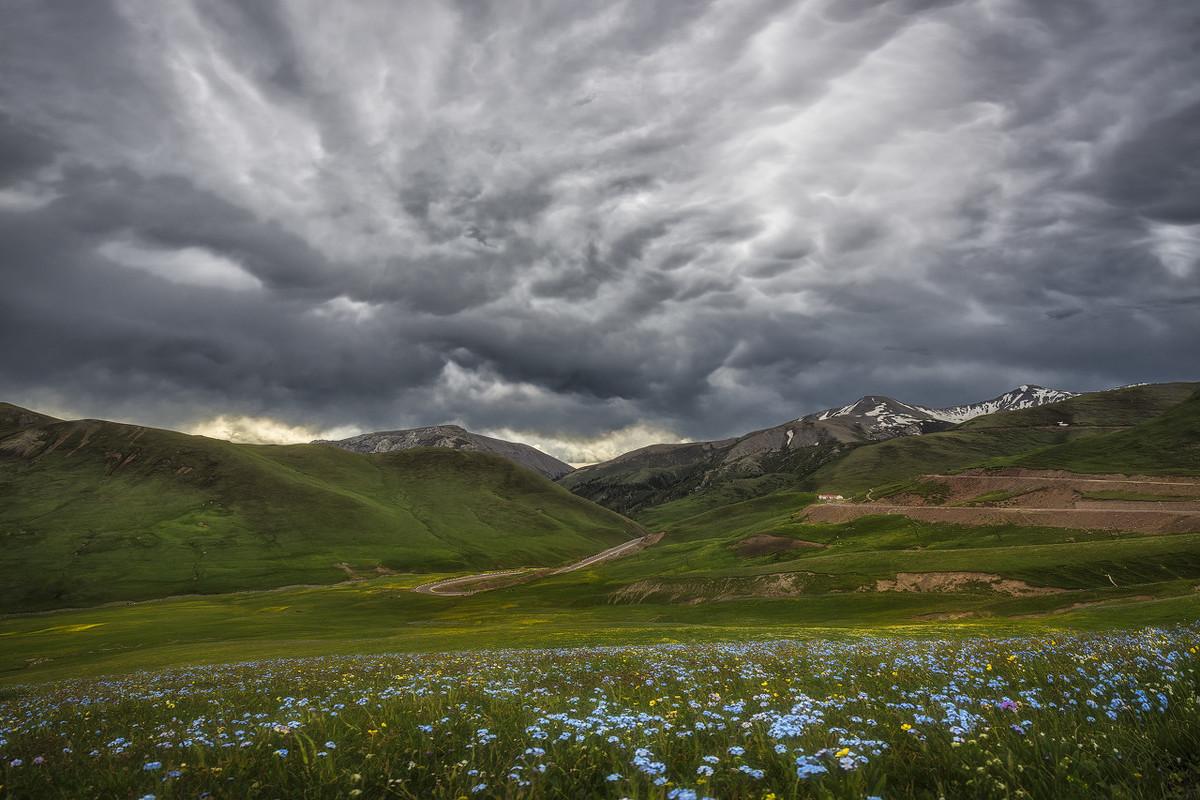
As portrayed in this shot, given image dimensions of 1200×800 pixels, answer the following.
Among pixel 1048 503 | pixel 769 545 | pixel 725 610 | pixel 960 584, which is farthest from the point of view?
pixel 769 545

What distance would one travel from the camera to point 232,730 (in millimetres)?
8320

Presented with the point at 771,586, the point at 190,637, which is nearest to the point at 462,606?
the point at 190,637

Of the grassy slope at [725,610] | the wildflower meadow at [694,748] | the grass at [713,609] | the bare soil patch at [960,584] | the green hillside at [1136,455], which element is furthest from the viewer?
the green hillside at [1136,455]

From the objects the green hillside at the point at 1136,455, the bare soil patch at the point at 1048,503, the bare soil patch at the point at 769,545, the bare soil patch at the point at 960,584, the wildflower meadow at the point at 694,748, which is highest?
the wildflower meadow at the point at 694,748

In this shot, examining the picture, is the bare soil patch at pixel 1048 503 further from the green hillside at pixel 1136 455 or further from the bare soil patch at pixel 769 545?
the green hillside at pixel 1136 455

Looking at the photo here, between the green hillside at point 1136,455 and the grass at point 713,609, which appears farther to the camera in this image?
the green hillside at point 1136,455

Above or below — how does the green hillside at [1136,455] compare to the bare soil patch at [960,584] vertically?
above

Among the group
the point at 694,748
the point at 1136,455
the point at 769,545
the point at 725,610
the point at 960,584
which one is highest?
the point at 694,748

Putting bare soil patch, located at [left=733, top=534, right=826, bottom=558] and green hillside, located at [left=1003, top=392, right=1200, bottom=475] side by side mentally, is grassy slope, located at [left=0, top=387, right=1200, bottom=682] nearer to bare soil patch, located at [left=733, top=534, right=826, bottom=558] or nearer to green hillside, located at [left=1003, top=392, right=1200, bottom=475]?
bare soil patch, located at [left=733, top=534, right=826, bottom=558]

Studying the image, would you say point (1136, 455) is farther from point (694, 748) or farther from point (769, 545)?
point (694, 748)

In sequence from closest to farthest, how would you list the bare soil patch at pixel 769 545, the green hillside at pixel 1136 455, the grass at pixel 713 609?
the grass at pixel 713 609 → the bare soil patch at pixel 769 545 → the green hillside at pixel 1136 455

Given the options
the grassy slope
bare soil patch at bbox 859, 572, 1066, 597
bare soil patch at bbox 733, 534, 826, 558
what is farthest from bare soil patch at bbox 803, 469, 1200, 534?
bare soil patch at bbox 859, 572, 1066, 597

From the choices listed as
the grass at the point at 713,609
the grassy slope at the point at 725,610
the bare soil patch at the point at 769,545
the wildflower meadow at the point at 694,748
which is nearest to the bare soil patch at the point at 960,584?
the grass at the point at 713,609

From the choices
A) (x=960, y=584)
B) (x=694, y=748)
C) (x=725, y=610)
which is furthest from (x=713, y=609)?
(x=694, y=748)
